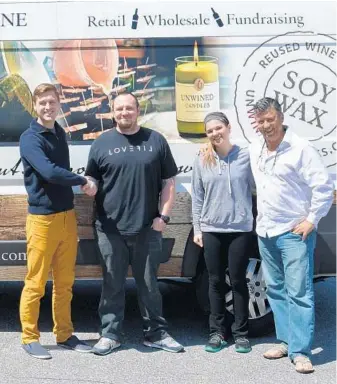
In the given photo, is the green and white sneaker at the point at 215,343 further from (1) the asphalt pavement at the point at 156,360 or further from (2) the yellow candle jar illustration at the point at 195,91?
(2) the yellow candle jar illustration at the point at 195,91

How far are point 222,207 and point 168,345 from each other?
3.24 ft

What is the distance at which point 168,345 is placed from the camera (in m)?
4.57

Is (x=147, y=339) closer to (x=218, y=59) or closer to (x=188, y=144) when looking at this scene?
(x=188, y=144)

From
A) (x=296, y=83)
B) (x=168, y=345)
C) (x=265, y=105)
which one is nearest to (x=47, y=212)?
(x=168, y=345)

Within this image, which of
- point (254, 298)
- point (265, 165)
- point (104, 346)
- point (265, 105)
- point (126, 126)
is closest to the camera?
point (265, 105)

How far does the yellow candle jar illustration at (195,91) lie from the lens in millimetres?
4504

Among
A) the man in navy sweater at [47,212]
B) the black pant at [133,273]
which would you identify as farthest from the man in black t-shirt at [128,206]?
the man in navy sweater at [47,212]

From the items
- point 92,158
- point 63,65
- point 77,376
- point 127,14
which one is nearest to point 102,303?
point 77,376

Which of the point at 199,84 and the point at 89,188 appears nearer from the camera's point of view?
the point at 89,188

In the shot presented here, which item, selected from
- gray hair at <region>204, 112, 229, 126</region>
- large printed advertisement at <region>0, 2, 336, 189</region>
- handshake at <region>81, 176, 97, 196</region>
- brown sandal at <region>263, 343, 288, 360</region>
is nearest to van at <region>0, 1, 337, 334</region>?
large printed advertisement at <region>0, 2, 336, 189</region>

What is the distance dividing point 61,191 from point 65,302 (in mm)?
750

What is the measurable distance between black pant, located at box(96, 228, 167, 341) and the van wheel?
36 centimetres

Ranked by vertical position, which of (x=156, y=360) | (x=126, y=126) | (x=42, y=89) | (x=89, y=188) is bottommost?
(x=156, y=360)

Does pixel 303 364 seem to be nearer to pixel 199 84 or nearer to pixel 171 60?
pixel 199 84
